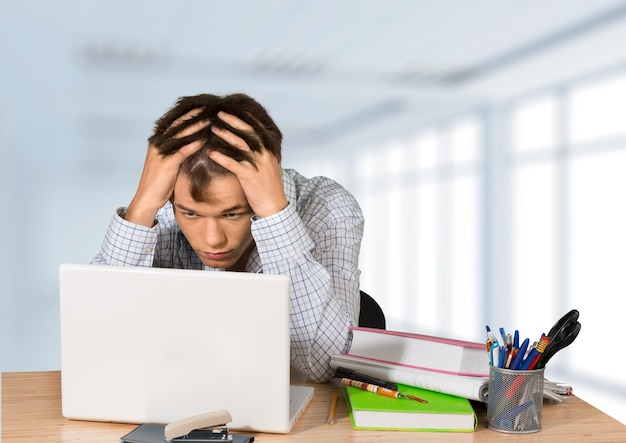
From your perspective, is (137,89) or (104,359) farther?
(137,89)

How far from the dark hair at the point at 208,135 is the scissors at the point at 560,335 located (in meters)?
0.63

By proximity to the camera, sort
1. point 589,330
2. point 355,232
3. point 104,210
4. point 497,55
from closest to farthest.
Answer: point 355,232 → point 589,330 → point 497,55 → point 104,210

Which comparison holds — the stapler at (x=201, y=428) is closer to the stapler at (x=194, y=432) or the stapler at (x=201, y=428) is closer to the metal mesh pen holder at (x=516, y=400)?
the stapler at (x=194, y=432)

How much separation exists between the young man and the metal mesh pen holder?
35 cm

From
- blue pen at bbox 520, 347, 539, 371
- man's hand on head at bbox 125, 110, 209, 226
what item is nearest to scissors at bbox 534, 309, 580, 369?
blue pen at bbox 520, 347, 539, 371

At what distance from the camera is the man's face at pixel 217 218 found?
55.3 inches

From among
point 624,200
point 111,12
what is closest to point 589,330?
point 624,200

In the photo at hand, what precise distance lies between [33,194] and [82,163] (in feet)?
2.47

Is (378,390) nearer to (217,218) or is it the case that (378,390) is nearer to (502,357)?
(502,357)

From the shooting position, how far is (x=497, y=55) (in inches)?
260

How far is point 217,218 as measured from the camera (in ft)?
4.71

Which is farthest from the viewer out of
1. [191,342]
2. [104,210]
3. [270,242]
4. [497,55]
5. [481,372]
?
[104,210]

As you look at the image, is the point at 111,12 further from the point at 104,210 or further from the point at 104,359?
the point at 104,359

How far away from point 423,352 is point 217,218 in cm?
48
